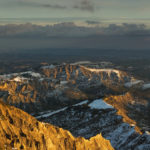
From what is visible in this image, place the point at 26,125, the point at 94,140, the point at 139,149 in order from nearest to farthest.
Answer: the point at 26,125 < the point at 94,140 < the point at 139,149

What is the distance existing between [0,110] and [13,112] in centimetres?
1016

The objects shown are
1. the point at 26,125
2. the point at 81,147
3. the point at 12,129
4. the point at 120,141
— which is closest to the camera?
the point at 12,129

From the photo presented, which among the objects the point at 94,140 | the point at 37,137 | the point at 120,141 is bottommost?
the point at 120,141

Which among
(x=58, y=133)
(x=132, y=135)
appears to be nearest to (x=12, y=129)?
(x=58, y=133)

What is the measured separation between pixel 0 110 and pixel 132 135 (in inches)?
3780

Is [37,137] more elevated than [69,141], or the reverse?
[37,137]

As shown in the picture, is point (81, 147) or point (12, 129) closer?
point (12, 129)

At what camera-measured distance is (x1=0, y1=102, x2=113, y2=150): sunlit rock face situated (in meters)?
104

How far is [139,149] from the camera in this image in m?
165

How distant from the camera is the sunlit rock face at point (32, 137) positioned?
104m

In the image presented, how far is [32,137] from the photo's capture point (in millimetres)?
113062

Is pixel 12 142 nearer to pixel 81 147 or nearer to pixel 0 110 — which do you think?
pixel 0 110

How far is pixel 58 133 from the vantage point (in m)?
138

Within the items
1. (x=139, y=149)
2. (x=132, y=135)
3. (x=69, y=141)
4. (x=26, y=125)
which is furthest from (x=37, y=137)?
(x=132, y=135)
